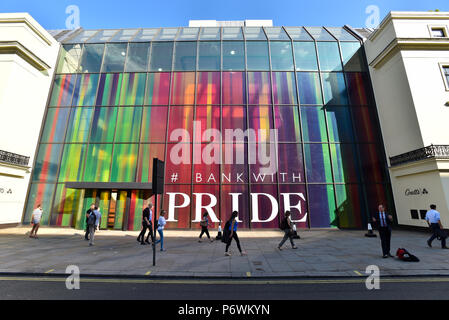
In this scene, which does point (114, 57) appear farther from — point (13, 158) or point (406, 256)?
point (406, 256)

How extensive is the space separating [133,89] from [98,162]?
272 inches

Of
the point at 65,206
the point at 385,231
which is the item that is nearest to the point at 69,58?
the point at 65,206

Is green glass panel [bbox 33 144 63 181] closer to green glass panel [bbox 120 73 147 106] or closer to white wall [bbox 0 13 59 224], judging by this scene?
white wall [bbox 0 13 59 224]

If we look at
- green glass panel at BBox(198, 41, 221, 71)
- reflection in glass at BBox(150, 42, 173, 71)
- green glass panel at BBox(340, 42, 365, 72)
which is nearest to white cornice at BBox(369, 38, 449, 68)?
green glass panel at BBox(340, 42, 365, 72)

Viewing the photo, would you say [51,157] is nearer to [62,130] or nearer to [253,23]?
[62,130]

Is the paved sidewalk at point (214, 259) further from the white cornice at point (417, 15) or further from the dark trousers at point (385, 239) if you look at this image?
the white cornice at point (417, 15)

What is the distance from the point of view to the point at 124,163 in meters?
15.5

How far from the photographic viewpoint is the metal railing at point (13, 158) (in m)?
13.9

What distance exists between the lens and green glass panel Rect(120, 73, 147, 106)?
1709 cm

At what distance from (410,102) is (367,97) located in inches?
134

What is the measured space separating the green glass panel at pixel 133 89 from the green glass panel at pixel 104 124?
1.32m

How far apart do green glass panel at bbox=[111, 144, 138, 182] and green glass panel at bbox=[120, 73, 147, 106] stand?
401cm

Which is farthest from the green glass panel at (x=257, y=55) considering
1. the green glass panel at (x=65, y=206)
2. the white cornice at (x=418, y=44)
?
the green glass panel at (x=65, y=206)
